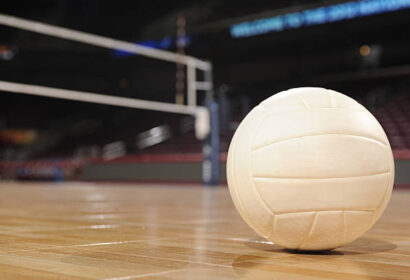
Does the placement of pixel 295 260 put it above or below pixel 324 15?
below

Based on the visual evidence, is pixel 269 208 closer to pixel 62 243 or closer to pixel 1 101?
pixel 62 243

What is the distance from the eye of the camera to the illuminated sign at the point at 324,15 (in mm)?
11766

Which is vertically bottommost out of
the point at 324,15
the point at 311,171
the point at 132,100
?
the point at 311,171

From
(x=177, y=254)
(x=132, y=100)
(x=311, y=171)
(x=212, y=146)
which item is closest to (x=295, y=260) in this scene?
(x=311, y=171)

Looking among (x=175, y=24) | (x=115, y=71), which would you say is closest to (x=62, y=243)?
(x=175, y=24)

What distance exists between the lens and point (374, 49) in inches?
590

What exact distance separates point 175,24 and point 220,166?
4.63 m

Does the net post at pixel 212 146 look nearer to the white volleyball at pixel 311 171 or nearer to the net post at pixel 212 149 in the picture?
the net post at pixel 212 149

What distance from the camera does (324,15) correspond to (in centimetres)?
1229

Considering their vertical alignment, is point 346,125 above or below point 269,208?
above

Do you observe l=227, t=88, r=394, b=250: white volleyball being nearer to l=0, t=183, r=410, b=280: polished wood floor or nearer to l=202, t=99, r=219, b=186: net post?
l=0, t=183, r=410, b=280: polished wood floor

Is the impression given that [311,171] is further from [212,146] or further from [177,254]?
[212,146]

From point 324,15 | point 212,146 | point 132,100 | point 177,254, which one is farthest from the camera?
point 324,15

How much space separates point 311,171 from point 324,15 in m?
11.4
